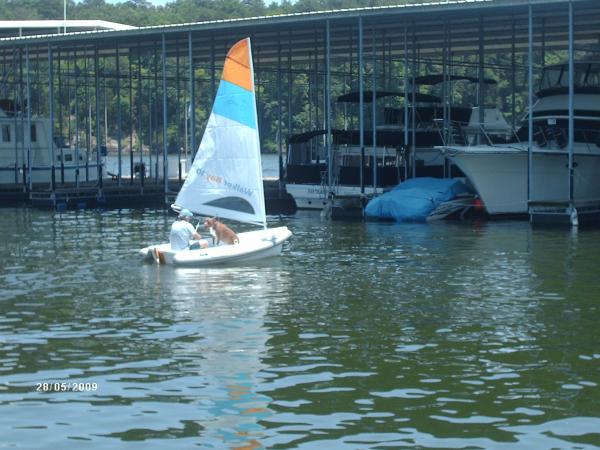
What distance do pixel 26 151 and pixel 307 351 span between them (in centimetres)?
3846

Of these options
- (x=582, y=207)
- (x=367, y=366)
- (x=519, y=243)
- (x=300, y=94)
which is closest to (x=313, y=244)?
(x=519, y=243)

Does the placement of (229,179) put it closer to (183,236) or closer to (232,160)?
(232,160)

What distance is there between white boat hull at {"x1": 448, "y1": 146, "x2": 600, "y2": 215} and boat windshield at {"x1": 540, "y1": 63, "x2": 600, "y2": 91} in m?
3.87

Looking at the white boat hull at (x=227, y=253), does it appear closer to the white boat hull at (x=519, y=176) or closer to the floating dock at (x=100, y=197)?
the white boat hull at (x=519, y=176)

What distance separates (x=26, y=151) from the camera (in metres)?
53.6

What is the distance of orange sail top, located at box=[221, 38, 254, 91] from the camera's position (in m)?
29.8

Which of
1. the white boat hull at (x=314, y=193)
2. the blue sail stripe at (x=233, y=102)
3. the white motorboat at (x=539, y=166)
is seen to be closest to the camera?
the blue sail stripe at (x=233, y=102)

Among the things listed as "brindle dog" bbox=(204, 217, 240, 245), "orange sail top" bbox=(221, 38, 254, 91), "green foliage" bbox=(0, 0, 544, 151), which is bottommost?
"brindle dog" bbox=(204, 217, 240, 245)

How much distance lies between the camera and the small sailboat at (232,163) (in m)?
29.2

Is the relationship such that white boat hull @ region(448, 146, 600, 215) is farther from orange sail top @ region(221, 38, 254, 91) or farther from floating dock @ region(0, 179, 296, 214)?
orange sail top @ region(221, 38, 254, 91)

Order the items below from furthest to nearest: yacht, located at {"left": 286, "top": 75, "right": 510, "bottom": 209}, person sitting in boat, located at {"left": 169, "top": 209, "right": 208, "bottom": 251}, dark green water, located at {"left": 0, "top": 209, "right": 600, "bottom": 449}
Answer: yacht, located at {"left": 286, "top": 75, "right": 510, "bottom": 209} < person sitting in boat, located at {"left": 169, "top": 209, "right": 208, "bottom": 251} < dark green water, located at {"left": 0, "top": 209, "right": 600, "bottom": 449}
